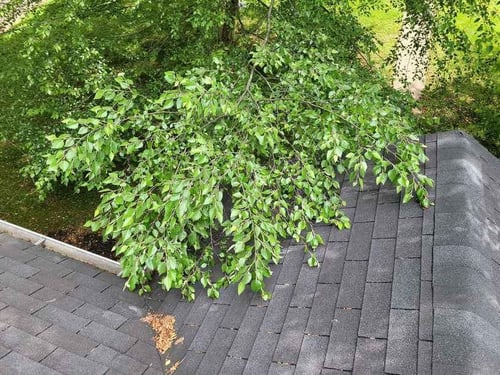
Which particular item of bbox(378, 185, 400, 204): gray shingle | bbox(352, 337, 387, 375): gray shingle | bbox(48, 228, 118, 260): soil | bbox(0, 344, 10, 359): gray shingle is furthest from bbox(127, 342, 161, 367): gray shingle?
bbox(48, 228, 118, 260): soil

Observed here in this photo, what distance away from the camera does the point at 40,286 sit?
13.7ft

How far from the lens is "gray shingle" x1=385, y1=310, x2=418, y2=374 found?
2.36 meters

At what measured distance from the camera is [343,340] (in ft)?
8.80

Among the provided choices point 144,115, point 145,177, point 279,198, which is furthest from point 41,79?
point 279,198

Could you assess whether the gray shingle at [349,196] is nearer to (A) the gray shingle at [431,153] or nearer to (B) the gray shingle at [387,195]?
(B) the gray shingle at [387,195]

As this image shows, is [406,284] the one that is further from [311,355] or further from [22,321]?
[22,321]

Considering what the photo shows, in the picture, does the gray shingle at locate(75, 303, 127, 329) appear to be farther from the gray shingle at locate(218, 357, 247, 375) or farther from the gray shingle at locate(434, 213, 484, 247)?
the gray shingle at locate(434, 213, 484, 247)

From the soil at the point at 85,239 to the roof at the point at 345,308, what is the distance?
122 inches

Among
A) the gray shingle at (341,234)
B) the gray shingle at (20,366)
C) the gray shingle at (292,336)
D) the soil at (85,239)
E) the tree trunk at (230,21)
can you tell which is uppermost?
the tree trunk at (230,21)

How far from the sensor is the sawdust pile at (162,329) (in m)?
3.52

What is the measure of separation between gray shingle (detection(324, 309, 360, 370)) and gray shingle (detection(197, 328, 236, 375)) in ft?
2.71

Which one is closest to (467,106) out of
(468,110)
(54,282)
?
(468,110)

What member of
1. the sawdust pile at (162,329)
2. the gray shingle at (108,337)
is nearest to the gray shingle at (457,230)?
the sawdust pile at (162,329)

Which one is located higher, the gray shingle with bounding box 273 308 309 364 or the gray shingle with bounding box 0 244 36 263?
the gray shingle with bounding box 273 308 309 364
